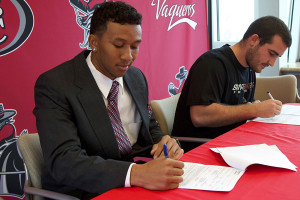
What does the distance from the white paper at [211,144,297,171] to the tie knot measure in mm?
545

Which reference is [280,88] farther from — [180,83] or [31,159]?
[31,159]

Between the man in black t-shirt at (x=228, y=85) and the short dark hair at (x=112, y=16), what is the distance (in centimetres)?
71

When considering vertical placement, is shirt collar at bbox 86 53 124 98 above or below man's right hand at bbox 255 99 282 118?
above

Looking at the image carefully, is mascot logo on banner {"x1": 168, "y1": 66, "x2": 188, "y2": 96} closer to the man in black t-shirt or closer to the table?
the man in black t-shirt

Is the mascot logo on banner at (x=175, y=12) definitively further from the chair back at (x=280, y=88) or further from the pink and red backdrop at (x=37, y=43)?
the chair back at (x=280, y=88)

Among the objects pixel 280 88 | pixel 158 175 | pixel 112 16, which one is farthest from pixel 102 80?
pixel 280 88

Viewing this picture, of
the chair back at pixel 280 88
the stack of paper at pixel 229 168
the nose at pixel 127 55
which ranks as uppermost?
the nose at pixel 127 55

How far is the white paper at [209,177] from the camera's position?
917 millimetres

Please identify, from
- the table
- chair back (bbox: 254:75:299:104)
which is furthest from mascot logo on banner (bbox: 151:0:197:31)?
the table

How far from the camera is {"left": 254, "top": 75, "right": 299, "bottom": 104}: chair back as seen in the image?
2.78 metres

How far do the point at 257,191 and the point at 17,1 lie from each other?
2076 mm

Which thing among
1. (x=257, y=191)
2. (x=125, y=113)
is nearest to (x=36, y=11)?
(x=125, y=113)

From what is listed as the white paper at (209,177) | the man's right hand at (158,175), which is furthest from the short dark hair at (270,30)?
the man's right hand at (158,175)

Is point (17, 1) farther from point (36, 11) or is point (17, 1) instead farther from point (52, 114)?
point (52, 114)
